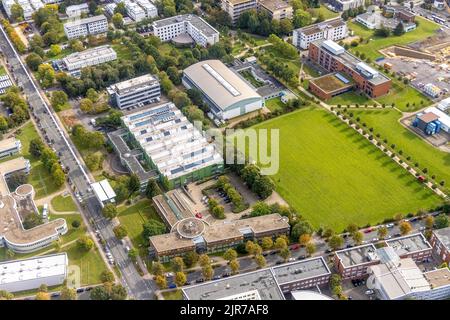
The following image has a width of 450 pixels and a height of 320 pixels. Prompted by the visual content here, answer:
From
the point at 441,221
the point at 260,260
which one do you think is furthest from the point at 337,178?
the point at 260,260

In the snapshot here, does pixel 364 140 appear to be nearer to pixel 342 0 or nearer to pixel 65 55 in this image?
pixel 342 0

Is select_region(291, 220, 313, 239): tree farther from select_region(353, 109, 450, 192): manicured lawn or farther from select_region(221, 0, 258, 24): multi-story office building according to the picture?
select_region(221, 0, 258, 24): multi-story office building

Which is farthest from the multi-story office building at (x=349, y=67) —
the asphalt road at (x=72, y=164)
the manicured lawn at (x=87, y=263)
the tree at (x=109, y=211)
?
the manicured lawn at (x=87, y=263)

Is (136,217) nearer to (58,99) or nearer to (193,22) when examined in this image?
(58,99)

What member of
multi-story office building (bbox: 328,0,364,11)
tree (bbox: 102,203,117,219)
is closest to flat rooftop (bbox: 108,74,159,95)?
tree (bbox: 102,203,117,219)

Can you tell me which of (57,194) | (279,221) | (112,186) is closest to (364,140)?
(279,221)

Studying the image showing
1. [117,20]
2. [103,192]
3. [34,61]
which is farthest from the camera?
[117,20]

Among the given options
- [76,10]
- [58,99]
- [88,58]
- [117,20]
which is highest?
[76,10]
